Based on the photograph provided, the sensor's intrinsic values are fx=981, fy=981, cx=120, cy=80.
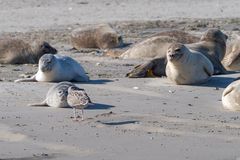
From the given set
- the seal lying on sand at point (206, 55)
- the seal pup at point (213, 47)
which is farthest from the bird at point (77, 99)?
the seal pup at point (213, 47)

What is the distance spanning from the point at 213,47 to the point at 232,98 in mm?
3546

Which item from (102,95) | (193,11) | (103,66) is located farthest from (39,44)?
(193,11)

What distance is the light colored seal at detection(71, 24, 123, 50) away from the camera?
14.3 metres

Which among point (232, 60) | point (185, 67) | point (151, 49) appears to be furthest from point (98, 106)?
point (151, 49)

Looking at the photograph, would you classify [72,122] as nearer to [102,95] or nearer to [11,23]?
[102,95]

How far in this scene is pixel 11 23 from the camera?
57.5 ft

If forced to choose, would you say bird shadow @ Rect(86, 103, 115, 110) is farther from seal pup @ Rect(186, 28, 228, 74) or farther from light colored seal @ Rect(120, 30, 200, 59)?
light colored seal @ Rect(120, 30, 200, 59)

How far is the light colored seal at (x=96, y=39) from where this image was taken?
561 inches

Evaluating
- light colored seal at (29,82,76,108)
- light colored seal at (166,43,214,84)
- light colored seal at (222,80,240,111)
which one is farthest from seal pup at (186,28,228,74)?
light colored seal at (29,82,76,108)

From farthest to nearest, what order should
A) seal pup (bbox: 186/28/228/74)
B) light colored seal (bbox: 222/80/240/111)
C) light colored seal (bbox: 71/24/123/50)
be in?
light colored seal (bbox: 71/24/123/50)
seal pup (bbox: 186/28/228/74)
light colored seal (bbox: 222/80/240/111)

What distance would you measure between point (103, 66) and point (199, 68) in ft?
6.52

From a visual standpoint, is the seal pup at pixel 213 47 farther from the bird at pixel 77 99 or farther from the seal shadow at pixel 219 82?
the bird at pixel 77 99

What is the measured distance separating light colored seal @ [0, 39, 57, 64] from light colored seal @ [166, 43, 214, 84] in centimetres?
290

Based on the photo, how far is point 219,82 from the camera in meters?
9.97
